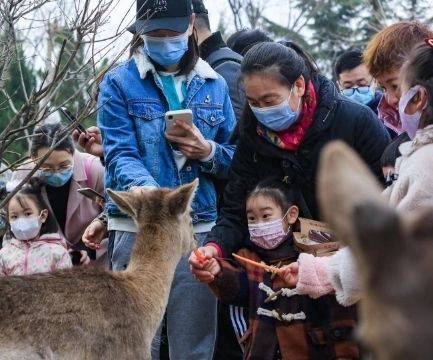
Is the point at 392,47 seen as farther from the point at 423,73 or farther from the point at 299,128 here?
the point at 423,73

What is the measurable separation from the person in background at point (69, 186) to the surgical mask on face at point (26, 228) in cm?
20

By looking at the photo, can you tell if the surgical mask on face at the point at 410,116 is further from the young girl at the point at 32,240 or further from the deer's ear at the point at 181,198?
the young girl at the point at 32,240

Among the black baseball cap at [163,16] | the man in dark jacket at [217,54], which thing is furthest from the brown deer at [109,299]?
the man in dark jacket at [217,54]

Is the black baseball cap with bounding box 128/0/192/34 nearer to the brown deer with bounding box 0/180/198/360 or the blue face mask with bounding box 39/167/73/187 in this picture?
the brown deer with bounding box 0/180/198/360

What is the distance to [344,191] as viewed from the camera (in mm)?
1066

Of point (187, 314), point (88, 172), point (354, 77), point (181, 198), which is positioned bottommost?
point (187, 314)

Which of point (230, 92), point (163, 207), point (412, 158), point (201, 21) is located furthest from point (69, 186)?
point (412, 158)

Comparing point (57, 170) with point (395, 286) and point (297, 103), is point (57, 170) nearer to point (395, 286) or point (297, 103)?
point (297, 103)

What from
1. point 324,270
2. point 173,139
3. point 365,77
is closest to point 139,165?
point 173,139

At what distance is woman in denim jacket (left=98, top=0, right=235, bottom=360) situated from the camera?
5598 mm

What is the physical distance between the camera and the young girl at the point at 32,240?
Result: 23.1 feet

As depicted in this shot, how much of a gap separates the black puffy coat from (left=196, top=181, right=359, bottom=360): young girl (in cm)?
10

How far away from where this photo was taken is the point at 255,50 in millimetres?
5086

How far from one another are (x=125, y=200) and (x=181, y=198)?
0.35 meters
